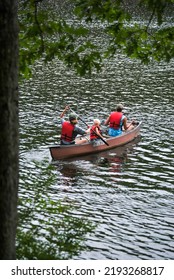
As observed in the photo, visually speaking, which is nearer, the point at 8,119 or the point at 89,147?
the point at 8,119

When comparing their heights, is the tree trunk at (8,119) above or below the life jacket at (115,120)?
above

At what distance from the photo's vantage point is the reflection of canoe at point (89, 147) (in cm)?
2336

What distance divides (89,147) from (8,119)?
59.3ft

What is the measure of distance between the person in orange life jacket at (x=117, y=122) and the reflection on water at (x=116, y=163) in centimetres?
120

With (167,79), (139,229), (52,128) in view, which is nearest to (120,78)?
(167,79)

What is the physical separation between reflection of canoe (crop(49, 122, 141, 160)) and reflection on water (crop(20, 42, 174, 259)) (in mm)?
341

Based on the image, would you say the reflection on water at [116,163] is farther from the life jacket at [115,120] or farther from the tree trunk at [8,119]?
the tree trunk at [8,119]

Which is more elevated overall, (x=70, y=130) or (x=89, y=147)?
(x=70, y=130)

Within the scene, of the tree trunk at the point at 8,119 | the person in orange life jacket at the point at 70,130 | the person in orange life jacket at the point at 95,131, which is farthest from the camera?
the person in orange life jacket at the point at 95,131

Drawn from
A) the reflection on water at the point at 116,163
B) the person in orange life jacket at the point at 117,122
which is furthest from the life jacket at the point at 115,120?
the reflection on water at the point at 116,163

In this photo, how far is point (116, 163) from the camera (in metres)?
23.7

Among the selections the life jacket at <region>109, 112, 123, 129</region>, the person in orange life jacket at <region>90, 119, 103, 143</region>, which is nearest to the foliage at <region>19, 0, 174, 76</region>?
the person in orange life jacket at <region>90, 119, 103, 143</region>

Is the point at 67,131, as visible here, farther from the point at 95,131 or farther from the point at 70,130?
the point at 95,131

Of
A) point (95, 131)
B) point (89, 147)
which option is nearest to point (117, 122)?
point (95, 131)
